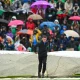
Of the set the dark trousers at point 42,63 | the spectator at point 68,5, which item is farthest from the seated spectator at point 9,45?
the spectator at point 68,5

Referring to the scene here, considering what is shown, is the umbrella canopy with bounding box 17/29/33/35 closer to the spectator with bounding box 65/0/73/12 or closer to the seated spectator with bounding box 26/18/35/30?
the seated spectator with bounding box 26/18/35/30

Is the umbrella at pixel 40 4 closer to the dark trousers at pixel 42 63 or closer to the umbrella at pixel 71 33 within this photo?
the umbrella at pixel 71 33

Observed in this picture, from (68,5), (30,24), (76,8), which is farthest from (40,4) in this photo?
(76,8)

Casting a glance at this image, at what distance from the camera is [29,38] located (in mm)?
21359

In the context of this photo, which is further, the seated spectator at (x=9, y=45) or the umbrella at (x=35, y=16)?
the umbrella at (x=35, y=16)

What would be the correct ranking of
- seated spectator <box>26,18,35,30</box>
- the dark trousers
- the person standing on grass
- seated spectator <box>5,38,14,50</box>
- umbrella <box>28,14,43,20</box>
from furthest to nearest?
umbrella <box>28,14,43,20</box> → seated spectator <box>26,18,35,30</box> → seated spectator <box>5,38,14,50</box> → the dark trousers → the person standing on grass

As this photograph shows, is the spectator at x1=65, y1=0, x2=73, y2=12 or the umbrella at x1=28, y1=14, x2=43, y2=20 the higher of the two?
the spectator at x1=65, y1=0, x2=73, y2=12

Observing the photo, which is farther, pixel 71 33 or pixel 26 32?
pixel 26 32

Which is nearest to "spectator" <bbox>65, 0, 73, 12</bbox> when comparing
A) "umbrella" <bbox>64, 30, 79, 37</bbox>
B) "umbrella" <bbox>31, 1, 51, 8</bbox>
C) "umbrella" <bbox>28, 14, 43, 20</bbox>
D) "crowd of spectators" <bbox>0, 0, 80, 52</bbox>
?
"crowd of spectators" <bbox>0, 0, 80, 52</bbox>

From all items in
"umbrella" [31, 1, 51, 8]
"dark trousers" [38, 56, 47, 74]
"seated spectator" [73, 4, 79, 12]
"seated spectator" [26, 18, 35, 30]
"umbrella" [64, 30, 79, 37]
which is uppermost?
"umbrella" [31, 1, 51, 8]

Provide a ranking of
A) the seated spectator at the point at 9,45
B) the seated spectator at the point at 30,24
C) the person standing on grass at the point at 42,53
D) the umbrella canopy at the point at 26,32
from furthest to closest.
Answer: the seated spectator at the point at 30,24, the umbrella canopy at the point at 26,32, the seated spectator at the point at 9,45, the person standing on grass at the point at 42,53

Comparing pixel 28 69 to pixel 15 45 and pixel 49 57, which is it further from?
pixel 15 45

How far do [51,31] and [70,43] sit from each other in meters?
1.68

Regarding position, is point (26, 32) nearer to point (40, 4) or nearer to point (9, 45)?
point (9, 45)
